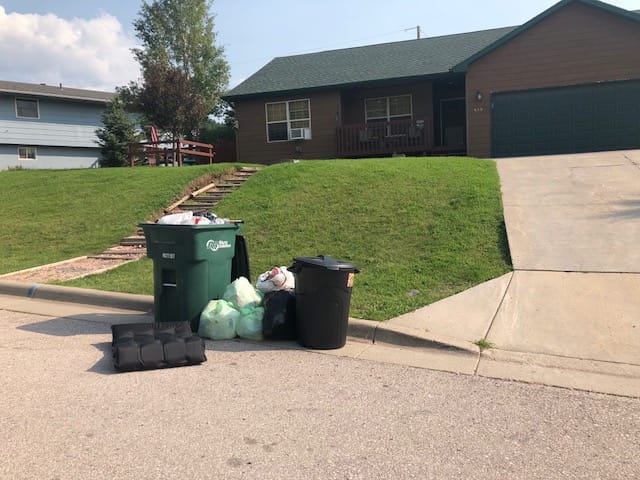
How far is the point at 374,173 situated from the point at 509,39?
9024 mm

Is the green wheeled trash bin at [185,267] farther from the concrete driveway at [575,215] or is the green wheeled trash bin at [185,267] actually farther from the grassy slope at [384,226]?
the concrete driveway at [575,215]

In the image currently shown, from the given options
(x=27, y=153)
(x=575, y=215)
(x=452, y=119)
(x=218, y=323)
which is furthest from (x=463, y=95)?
(x=27, y=153)

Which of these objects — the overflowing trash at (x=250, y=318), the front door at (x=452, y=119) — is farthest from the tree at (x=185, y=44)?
the overflowing trash at (x=250, y=318)

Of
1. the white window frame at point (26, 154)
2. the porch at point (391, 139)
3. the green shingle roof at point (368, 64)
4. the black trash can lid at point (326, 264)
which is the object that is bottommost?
the black trash can lid at point (326, 264)

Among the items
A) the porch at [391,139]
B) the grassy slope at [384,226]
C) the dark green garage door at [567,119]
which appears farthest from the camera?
the porch at [391,139]

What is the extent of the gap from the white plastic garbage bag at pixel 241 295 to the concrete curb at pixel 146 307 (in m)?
1.09

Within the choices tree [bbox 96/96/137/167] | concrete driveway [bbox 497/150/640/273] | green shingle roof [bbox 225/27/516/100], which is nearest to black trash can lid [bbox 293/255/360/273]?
concrete driveway [bbox 497/150/640/273]

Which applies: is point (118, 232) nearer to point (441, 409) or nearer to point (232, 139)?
point (441, 409)

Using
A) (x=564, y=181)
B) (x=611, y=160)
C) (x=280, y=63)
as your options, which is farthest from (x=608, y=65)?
(x=280, y=63)

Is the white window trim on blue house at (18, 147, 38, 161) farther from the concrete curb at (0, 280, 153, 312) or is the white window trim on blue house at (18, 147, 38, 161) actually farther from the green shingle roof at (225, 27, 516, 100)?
the concrete curb at (0, 280, 153, 312)

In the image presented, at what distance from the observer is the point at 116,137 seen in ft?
95.7

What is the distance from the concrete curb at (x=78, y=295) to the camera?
6.89 meters

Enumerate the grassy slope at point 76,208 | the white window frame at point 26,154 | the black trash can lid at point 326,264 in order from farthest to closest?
the white window frame at point 26,154 → the grassy slope at point 76,208 → the black trash can lid at point 326,264

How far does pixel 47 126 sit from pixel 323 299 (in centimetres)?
3060
